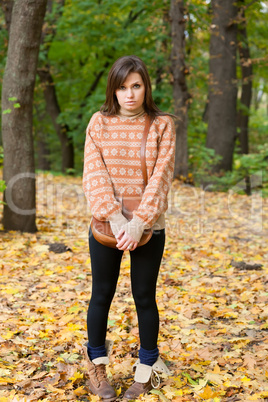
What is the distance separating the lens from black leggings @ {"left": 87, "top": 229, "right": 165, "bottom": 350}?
263 centimetres

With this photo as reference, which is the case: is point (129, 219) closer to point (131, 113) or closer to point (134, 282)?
point (134, 282)

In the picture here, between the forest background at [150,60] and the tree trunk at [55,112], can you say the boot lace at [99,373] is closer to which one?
the forest background at [150,60]

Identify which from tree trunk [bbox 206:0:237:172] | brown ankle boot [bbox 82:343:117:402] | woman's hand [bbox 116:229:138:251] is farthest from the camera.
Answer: tree trunk [bbox 206:0:237:172]

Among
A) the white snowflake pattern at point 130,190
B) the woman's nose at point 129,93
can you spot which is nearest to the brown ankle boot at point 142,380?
the white snowflake pattern at point 130,190

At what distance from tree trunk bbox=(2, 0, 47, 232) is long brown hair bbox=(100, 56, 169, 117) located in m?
3.62

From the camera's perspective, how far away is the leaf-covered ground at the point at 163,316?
2.92 meters

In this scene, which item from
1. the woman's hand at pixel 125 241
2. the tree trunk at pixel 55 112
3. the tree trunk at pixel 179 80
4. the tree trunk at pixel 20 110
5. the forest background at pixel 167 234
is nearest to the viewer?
the woman's hand at pixel 125 241

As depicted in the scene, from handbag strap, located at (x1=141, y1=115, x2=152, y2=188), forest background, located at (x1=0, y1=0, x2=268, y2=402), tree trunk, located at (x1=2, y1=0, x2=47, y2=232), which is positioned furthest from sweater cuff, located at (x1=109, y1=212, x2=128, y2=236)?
tree trunk, located at (x1=2, y1=0, x2=47, y2=232)

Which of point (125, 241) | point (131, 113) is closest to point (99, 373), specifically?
point (125, 241)

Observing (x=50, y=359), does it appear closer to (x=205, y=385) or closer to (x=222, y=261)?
(x=205, y=385)

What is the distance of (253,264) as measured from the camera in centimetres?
552

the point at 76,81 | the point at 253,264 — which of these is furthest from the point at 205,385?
the point at 76,81

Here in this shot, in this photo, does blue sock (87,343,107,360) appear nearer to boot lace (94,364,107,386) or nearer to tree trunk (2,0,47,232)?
boot lace (94,364,107,386)

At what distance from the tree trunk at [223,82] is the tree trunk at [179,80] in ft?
2.89
